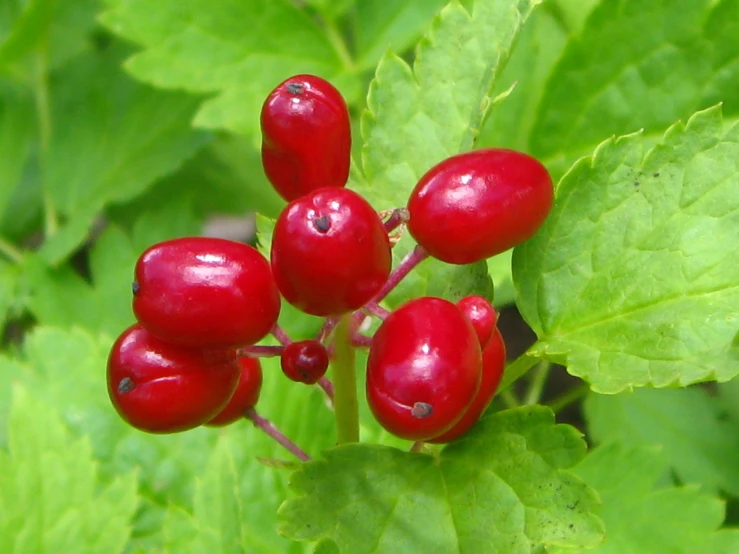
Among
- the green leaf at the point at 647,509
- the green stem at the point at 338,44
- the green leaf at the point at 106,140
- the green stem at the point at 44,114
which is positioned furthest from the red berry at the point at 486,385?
the green stem at the point at 44,114

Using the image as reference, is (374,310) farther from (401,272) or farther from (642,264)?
(642,264)

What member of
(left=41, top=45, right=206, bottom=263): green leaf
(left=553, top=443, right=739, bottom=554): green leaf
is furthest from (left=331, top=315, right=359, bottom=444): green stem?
(left=41, top=45, right=206, bottom=263): green leaf

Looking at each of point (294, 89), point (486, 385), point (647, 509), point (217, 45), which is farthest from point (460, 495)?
point (217, 45)

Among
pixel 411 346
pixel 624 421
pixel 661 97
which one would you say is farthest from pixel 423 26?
pixel 411 346

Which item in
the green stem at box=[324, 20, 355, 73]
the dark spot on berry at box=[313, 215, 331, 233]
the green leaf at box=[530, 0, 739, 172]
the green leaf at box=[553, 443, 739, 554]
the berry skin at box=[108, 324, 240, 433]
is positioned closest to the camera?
the dark spot on berry at box=[313, 215, 331, 233]

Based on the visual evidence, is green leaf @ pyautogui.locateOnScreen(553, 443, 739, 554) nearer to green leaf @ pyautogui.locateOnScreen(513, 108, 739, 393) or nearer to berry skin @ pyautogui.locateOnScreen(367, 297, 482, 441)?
green leaf @ pyautogui.locateOnScreen(513, 108, 739, 393)

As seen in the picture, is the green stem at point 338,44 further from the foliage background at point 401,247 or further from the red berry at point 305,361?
the red berry at point 305,361
